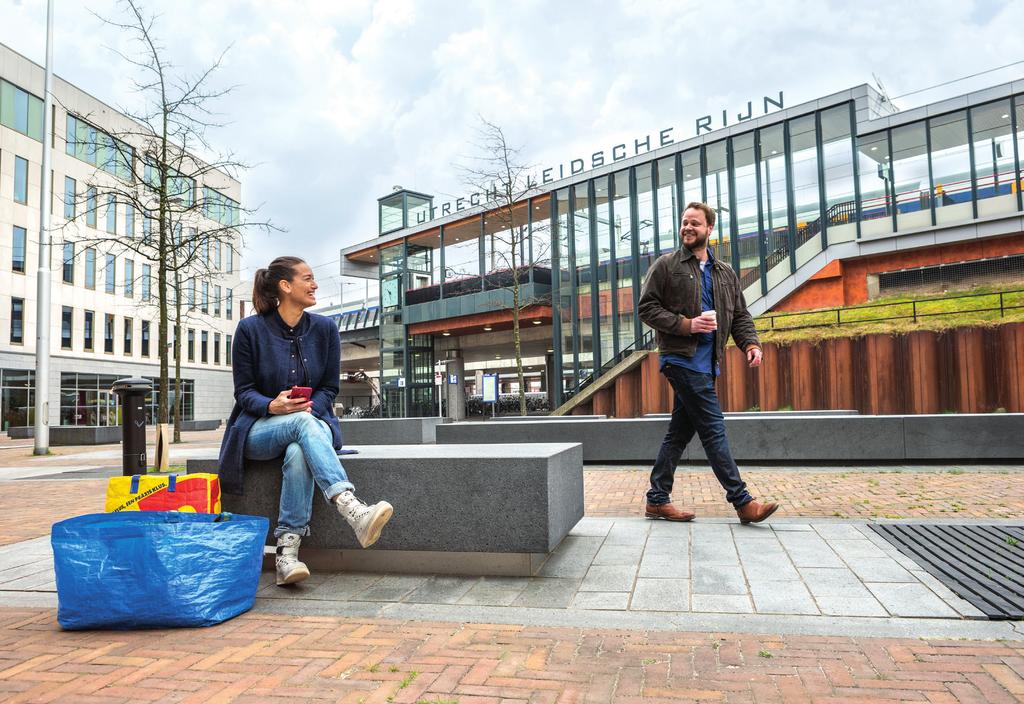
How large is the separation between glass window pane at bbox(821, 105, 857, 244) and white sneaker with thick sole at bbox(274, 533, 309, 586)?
23.1m

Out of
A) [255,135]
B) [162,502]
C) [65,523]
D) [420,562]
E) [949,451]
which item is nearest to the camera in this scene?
[65,523]

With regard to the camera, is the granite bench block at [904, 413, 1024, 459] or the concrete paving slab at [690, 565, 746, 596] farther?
the granite bench block at [904, 413, 1024, 459]

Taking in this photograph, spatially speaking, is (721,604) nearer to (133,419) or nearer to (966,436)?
(966,436)

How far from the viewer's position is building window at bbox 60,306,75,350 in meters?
38.5

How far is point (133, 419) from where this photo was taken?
29.4 feet

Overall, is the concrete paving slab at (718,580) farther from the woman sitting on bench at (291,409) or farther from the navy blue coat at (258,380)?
the navy blue coat at (258,380)

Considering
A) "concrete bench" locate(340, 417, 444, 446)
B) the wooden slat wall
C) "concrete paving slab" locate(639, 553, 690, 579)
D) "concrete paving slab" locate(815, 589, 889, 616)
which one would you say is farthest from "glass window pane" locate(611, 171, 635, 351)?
"concrete paving slab" locate(815, 589, 889, 616)

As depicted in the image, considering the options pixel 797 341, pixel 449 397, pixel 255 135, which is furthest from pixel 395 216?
pixel 797 341

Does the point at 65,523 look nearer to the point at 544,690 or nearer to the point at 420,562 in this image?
the point at 420,562

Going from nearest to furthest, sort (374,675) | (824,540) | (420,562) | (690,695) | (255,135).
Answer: (690,695) → (374,675) → (420,562) → (824,540) → (255,135)

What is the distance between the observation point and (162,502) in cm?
371

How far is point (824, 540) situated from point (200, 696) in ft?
11.8

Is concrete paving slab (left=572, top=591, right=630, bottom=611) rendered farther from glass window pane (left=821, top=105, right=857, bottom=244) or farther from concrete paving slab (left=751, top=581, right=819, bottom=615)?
glass window pane (left=821, top=105, right=857, bottom=244)

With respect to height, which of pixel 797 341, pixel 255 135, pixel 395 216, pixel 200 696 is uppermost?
pixel 395 216
